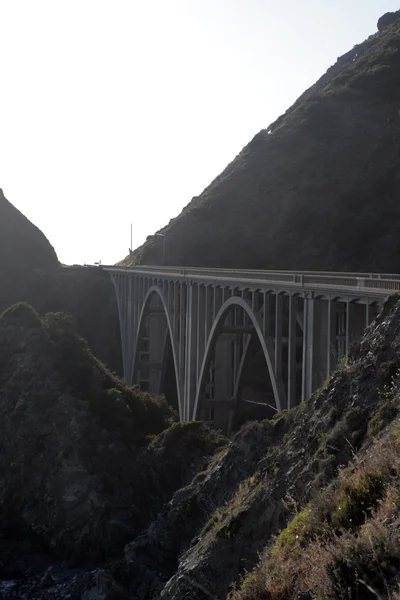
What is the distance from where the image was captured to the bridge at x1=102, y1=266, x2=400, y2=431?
63.9 feet

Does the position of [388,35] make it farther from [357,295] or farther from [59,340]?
[357,295]

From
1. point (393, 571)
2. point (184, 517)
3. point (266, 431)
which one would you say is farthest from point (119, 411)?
point (393, 571)

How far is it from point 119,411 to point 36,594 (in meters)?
9.16

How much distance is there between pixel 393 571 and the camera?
19.7 feet

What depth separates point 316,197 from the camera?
2697 inches

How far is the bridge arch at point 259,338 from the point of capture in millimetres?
23578

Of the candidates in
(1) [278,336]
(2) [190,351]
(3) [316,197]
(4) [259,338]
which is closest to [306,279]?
(1) [278,336]

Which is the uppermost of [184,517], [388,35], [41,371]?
[388,35]

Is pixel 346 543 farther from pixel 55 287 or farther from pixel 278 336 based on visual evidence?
pixel 55 287

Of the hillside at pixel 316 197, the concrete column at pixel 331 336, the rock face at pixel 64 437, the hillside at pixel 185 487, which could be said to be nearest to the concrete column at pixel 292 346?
the concrete column at pixel 331 336

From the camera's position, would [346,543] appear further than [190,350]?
No

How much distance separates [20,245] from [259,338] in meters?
70.7

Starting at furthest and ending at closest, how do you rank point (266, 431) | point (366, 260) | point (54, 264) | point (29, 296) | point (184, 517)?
point (54, 264) < point (29, 296) < point (366, 260) < point (184, 517) < point (266, 431)

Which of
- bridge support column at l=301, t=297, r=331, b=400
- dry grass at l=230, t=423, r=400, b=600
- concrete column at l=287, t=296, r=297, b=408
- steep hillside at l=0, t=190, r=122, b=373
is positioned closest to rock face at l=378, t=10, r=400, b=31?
steep hillside at l=0, t=190, r=122, b=373
